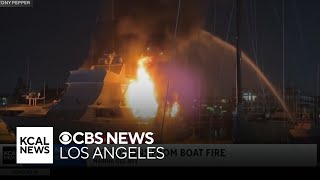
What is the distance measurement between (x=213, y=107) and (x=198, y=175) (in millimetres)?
27914

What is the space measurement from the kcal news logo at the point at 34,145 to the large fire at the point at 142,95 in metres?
10.6

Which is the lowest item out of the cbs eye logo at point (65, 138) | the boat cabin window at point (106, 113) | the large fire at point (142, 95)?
the cbs eye logo at point (65, 138)

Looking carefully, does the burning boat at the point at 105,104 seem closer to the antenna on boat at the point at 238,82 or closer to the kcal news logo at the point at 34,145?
the antenna on boat at the point at 238,82

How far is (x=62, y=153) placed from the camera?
13.0 meters

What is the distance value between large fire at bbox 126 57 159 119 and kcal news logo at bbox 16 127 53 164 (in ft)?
34.7

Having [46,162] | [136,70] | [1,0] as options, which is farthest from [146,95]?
[46,162]

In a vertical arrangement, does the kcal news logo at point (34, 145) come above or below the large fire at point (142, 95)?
below

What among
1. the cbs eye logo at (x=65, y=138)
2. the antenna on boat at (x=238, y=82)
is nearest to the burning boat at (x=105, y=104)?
the antenna on boat at (x=238, y=82)

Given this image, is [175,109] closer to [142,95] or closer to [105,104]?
[142,95]

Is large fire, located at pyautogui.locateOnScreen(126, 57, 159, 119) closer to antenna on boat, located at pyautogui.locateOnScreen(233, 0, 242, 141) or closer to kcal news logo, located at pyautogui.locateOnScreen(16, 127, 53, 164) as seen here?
antenna on boat, located at pyautogui.locateOnScreen(233, 0, 242, 141)

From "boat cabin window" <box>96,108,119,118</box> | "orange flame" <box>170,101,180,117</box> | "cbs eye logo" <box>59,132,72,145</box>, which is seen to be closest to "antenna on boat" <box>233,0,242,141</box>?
"orange flame" <box>170,101,180,117</box>

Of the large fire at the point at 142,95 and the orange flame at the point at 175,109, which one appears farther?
the orange flame at the point at 175,109

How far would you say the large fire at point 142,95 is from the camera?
23.8 meters

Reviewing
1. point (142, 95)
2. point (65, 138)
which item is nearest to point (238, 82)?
point (142, 95)
